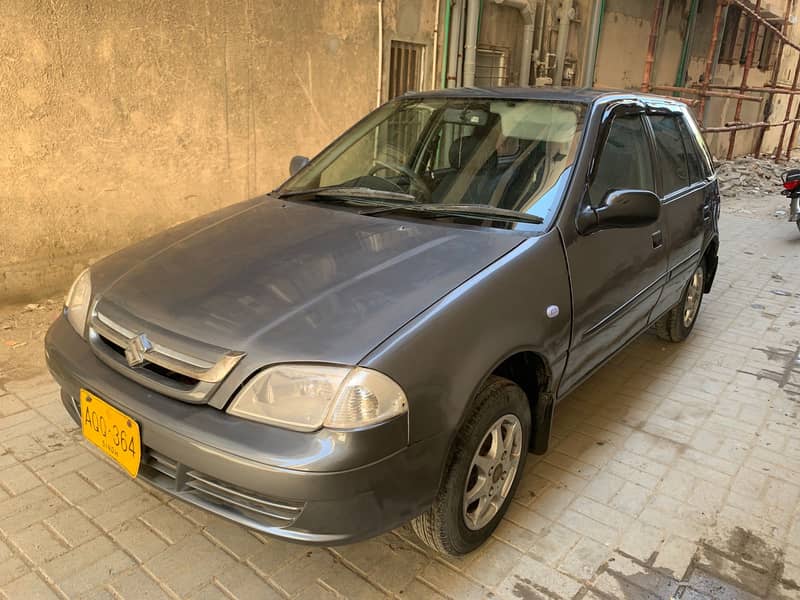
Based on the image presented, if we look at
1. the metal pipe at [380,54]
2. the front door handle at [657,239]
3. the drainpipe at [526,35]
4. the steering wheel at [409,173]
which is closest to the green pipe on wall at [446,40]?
the metal pipe at [380,54]

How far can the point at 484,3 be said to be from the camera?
25.2 ft

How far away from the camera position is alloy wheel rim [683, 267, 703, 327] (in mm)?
4465

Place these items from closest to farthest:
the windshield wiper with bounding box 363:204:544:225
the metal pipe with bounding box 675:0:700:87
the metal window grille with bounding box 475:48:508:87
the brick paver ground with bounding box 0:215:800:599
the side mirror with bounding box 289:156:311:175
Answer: the brick paver ground with bounding box 0:215:800:599, the windshield wiper with bounding box 363:204:544:225, the side mirror with bounding box 289:156:311:175, the metal window grille with bounding box 475:48:508:87, the metal pipe with bounding box 675:0:700:87

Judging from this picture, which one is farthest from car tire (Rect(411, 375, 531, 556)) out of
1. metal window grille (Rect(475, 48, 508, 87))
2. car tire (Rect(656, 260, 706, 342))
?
metal window grille (Rect(475, 48, 508, 87))

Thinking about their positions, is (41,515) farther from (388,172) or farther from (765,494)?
(765,494)

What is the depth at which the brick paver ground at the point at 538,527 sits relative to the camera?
7.32ft

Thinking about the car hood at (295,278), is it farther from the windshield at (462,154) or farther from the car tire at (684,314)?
the car tire at (684,314)

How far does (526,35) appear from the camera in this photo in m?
8.44

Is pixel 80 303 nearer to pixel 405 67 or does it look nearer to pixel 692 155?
pixel 692 155

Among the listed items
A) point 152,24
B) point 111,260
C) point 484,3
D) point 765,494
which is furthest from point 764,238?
point 111,260

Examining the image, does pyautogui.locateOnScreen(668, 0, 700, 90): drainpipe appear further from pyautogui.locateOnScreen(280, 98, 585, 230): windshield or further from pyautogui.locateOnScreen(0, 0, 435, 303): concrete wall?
pyautogui.locateOnScreen(280, 98, 585, 230): windshield

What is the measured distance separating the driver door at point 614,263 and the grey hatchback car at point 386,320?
0.05 feet

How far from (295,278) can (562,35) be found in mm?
8320

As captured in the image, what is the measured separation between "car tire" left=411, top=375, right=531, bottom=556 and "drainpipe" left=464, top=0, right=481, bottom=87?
600cm
